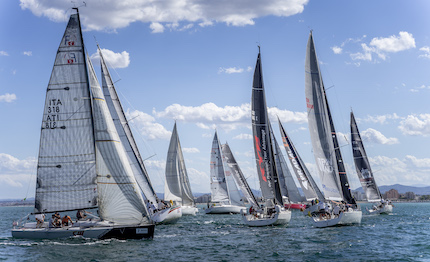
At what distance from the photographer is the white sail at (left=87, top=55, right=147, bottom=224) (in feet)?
90.1

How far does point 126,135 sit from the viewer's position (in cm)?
4344

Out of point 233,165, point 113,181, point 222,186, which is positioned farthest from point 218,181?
point 113,181

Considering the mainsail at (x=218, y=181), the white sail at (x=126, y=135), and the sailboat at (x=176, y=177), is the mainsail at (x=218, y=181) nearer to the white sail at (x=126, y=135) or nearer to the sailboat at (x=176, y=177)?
the sailboat at (x=176, y=177)

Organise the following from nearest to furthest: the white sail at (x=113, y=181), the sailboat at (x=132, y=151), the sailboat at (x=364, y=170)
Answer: the white sail at (x=113, y=181) < the sailboat at (x=132, y=151) < the sailboat at (x=364, y=170)

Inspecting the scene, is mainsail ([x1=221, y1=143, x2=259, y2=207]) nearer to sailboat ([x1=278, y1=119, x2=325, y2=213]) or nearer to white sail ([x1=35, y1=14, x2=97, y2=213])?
sailboat ([x1=278, y1=119, x2=325, y2=213])

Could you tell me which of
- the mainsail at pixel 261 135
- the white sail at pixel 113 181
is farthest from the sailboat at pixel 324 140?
the white sail at pixel 113 181

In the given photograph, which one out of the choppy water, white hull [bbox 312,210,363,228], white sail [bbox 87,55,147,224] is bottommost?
the choppy water

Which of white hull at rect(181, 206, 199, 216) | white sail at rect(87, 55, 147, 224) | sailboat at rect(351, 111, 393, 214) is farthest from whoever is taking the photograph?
white hull at rect(181, 206, 199, 216)

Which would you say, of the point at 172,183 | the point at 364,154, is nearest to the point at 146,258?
the point at 172,183

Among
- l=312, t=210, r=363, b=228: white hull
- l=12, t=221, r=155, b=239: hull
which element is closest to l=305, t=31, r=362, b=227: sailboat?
l=312, t=210, r=363, b=228: white hull

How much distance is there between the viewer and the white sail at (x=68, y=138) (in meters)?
28.0

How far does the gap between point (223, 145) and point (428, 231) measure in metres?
34.6

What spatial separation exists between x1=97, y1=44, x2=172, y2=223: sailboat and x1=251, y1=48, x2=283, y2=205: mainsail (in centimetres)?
962

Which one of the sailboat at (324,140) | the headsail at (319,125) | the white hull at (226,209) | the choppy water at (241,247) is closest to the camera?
the choppy water at (241,247)
